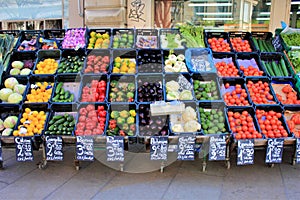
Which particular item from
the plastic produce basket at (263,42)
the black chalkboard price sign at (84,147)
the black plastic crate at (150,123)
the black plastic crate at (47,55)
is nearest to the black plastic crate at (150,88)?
the black plastic crate at (150,123)

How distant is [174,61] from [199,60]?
456 millimetres

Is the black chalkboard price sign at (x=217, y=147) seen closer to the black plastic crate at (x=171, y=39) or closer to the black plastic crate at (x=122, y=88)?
the black plastic crate at (x=122, y=88)

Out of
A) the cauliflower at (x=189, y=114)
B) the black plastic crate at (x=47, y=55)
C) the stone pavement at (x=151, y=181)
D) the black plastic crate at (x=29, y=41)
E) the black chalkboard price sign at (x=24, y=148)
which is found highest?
the black plastic crate at (x=29, y=41)

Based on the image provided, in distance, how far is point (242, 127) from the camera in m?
4.07

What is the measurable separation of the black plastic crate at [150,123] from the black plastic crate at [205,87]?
26.0 inches

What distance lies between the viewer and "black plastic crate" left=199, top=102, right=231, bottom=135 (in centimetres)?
400

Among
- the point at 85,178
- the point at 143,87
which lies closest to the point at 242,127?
the point at 143,87

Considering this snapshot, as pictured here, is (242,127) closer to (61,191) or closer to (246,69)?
(246,69)

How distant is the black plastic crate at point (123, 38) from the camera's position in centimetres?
504

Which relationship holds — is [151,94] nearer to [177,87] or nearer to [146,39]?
[177,87]

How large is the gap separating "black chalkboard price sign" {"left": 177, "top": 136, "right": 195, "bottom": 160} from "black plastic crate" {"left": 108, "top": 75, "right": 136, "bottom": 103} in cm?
99

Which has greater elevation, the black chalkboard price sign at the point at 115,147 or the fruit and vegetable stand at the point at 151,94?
the fruit and vegetable stand at the point at 151,94

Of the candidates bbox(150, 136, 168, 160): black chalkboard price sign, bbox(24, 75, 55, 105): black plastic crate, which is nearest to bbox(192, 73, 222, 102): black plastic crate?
bbox(150, 136, 168, 160): black chalkboard price sign

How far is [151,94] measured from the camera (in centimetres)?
429
